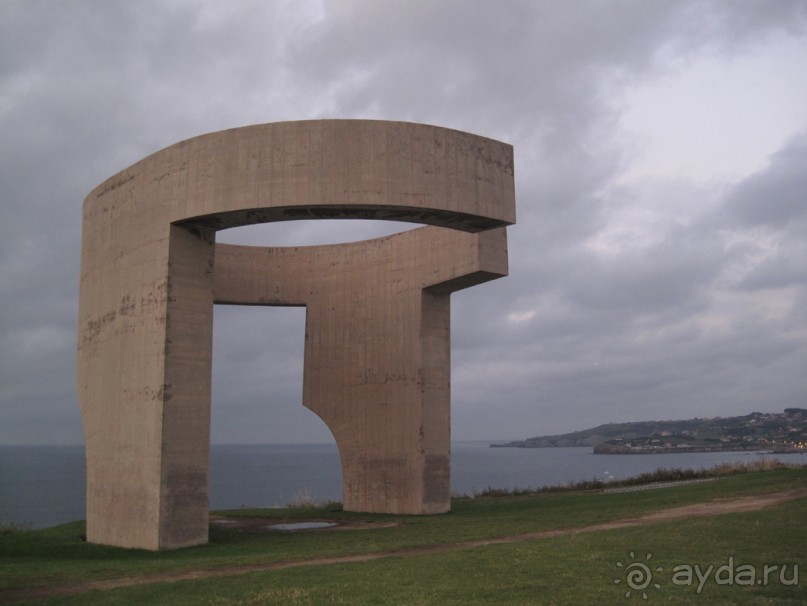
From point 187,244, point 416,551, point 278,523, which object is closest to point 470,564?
point 416,551

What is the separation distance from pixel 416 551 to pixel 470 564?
2.01m

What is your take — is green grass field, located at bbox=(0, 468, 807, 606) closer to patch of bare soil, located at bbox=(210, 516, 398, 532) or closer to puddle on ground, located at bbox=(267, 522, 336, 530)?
patch of bare soil, located at bbox=(210, 516, 398, 532)

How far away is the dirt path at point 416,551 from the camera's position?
9.36 meters

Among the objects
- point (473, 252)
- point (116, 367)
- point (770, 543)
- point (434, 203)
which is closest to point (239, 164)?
point (434, 203)

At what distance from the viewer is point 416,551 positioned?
10.7 meters

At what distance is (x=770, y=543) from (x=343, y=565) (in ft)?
16.7

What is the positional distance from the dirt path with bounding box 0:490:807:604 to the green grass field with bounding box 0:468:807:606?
3.4 inches

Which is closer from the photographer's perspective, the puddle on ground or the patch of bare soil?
the patch of bare soil

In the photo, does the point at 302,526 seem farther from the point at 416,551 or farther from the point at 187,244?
the point at 187,244

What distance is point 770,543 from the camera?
905 centimetres

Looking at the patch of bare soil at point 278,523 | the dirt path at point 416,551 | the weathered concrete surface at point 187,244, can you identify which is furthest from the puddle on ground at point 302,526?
the dirt path at point 416,551

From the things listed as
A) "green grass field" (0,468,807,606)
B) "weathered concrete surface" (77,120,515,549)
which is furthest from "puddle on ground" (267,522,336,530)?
"weathered concrete surface" (77,120,515,549)

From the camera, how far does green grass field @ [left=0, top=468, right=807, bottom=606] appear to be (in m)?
7.30

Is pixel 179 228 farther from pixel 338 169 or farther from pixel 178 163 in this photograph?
pixel 338 169
